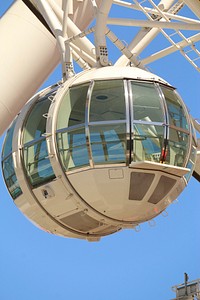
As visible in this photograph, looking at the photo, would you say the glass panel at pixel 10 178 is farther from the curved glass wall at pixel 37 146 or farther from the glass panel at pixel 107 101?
the glass panel at pixel 107 101

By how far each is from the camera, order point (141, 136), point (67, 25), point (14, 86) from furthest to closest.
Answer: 1. point (14, 86)
2. point (67, 25)
3. point (141, 136)

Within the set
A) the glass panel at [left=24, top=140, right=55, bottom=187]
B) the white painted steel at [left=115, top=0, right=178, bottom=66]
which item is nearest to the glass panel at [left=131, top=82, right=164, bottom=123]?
the glass panel at [left=24, top=140, right=55, bottom=187]

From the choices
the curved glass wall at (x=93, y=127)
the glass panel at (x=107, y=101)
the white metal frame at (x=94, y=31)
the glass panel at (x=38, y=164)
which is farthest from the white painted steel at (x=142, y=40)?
the glass panel at (x=38, y=164)

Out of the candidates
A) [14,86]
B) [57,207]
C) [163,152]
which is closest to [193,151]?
[163,152]

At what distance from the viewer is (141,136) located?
639 inches

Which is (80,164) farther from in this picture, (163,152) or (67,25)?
(67,25)

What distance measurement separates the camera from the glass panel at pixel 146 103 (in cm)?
1636

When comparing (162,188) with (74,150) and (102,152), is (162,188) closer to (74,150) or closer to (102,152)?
(102,152)

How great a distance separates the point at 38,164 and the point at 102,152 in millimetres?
1036

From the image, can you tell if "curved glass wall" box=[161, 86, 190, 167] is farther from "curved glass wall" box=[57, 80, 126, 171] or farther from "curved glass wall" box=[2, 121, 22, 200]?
"curved glass wall" box=[2, 121, 22, 200]

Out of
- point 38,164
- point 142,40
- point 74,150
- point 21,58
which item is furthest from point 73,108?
point 21,58

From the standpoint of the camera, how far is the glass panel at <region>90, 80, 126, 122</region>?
16.3m

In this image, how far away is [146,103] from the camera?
54.1 feet

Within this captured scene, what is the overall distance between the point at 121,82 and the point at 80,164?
54.4 inches
